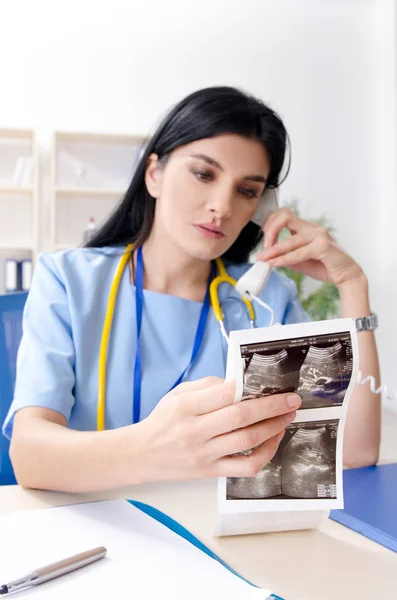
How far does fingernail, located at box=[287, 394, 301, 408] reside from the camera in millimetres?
746

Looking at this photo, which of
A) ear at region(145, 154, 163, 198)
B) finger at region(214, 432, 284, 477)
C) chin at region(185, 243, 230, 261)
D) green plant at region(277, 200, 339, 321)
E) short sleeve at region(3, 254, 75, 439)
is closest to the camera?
finger at region(214, 432, 284, 477)

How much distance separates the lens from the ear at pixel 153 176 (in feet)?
5.02

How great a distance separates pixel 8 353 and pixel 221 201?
1.83ft

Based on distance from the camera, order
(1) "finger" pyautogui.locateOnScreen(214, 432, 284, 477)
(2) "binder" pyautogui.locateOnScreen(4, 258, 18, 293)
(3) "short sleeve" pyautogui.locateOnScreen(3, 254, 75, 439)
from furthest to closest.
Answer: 1. (2) "binder" pyautogui.locateOnScreen(4, 258, 18, 293)
2. (3) "short sleeve" pyautogui.locateOnScreen(3, 254, 75, 439)
3. (1) "finger" pyautogui.locateOnScreen(214, 432, 284, 477)

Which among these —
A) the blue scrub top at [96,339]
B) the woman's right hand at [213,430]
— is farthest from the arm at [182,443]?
the blue scrub top at [96,339]

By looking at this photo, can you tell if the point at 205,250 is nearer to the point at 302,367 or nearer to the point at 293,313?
the point at 293,313

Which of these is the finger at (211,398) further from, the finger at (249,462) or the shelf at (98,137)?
the shelf at (98,137)

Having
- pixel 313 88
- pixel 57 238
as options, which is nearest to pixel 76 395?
pixel 57 238

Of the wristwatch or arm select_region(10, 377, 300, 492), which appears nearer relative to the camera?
arm select_region(10, 377, 300, 492)

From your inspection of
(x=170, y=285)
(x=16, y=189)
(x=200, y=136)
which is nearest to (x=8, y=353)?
(x=170, y=285)

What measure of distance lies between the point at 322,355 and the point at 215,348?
2.39 feet

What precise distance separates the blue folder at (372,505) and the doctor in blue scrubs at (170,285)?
0.29 feet

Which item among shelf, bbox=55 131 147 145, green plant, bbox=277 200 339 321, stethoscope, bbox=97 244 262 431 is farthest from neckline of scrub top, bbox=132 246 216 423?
shelf, bbox=55 131 147 145

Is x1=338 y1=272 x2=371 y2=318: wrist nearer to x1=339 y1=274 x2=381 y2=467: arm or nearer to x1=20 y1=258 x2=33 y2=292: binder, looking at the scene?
x1=339 y1=274 x2=381 y2=467: arm
